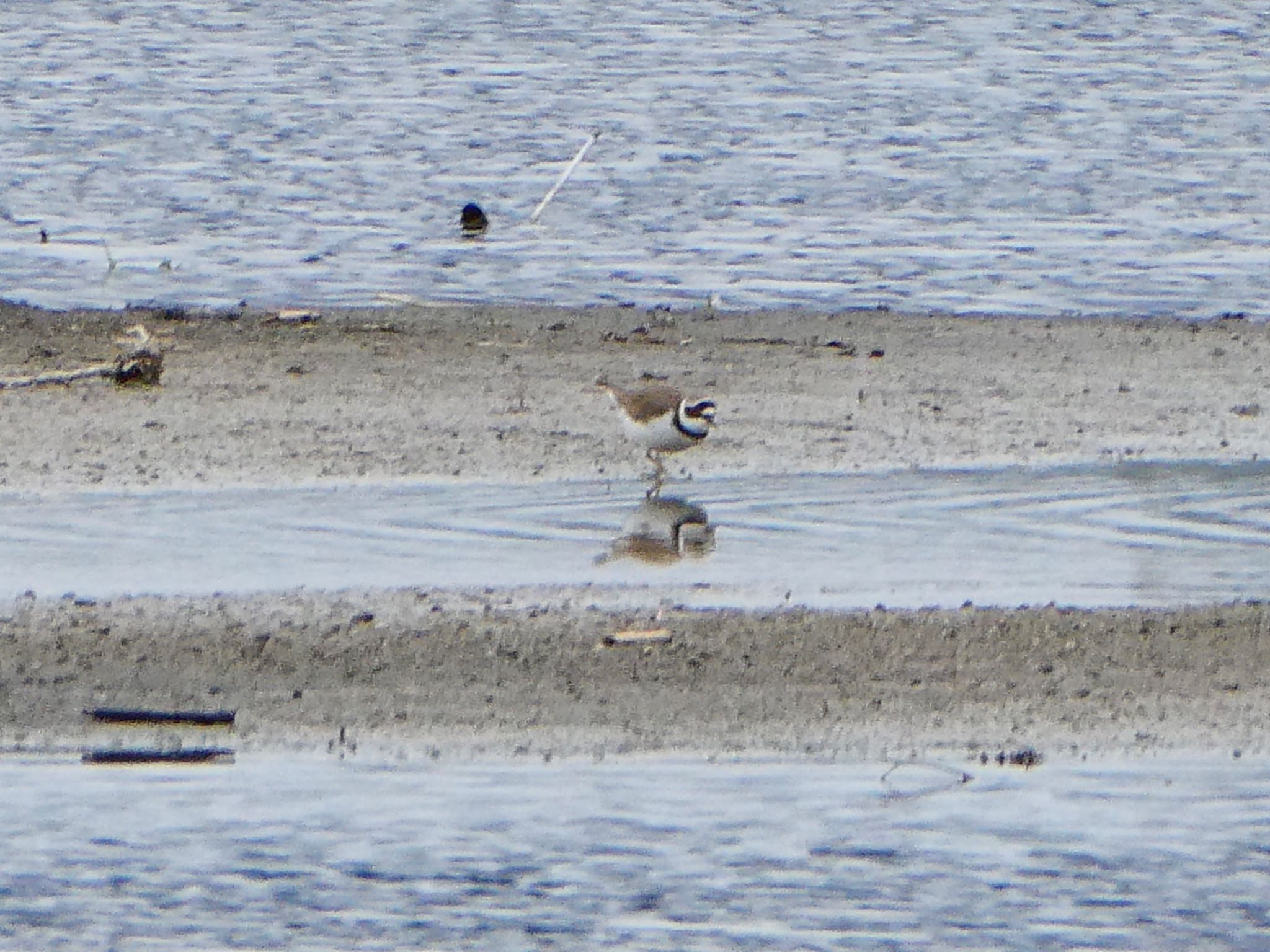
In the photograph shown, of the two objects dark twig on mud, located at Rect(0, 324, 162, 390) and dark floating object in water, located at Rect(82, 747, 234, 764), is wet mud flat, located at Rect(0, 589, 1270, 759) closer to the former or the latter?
dark floating object in water, located at Rect(82, 747, 234, 764)

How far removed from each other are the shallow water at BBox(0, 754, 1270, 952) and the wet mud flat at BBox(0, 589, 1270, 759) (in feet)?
0.73

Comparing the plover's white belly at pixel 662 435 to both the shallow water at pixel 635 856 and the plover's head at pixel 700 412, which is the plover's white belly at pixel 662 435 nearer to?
the plover's head at pixel 700 412

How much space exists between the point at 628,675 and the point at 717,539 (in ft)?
5.95

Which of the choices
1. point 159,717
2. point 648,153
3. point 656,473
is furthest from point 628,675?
point 648,153

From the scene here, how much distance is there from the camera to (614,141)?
70.1 ft

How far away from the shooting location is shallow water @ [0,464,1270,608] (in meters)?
8.78

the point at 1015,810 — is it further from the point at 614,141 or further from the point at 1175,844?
the point at 614,141

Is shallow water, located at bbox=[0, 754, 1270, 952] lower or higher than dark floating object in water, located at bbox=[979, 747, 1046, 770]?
higher

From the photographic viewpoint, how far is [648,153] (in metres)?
20.7

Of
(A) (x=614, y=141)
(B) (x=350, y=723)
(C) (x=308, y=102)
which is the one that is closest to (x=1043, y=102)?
(A) (x=614, y=141)

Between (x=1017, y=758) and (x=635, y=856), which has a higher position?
(x=635, y=856)

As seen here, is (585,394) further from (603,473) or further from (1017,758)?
(1017,758)

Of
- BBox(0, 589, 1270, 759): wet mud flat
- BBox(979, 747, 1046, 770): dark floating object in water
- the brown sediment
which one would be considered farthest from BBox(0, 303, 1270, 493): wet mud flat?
BBox(979, 747, 1046, 770): dark floating object in water

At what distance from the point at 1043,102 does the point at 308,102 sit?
629cm
